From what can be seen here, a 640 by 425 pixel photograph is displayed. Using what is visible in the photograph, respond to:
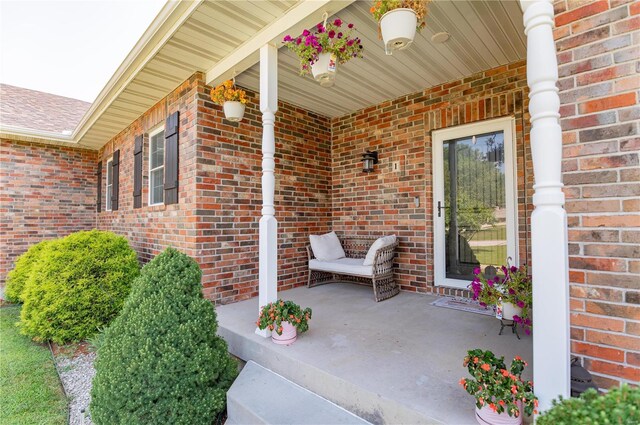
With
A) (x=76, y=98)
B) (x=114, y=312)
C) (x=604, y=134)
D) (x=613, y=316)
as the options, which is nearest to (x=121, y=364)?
(x=114, y=312)

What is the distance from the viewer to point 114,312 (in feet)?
12.7

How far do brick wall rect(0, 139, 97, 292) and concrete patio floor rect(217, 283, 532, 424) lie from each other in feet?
18.4

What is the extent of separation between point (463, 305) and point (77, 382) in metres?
3.87

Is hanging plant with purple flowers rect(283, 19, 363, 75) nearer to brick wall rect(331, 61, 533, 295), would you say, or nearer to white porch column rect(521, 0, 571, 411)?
white porch column rect(521, 0, 571, 411)

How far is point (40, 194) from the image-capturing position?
6.51 metres

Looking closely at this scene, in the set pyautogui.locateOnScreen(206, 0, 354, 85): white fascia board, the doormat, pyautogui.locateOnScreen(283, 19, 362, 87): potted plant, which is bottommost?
the doormat

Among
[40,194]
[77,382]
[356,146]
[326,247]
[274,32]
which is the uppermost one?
[274,32]

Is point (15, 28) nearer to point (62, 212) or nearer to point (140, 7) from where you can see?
point (62, 212)

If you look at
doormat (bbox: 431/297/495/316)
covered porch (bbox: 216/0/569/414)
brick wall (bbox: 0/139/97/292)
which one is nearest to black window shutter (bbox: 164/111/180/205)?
covered porch (bbox: 216/0/569/414)

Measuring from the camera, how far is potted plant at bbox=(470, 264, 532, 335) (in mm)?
2449

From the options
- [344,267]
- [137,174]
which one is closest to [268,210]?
[344,267]

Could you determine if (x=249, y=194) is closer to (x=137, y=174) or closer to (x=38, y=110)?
(x=137, y=174)

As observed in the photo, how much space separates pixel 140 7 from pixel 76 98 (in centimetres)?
851

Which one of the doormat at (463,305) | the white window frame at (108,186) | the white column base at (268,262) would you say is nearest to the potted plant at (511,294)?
the doormat at (463,305)
